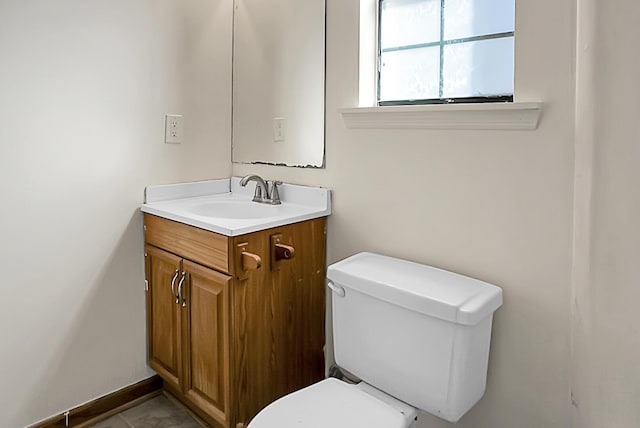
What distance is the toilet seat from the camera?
1.19 metres

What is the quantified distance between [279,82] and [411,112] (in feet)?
2.41

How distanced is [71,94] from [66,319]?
0.82 metres

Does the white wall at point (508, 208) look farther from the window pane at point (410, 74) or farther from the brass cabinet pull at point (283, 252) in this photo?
the brass cabinet pull at point (283, 252)

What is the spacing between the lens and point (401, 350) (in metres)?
1.33

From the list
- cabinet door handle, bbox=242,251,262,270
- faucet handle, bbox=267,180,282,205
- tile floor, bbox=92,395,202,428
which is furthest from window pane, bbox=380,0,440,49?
tile floor, bbox=92,395,202,428

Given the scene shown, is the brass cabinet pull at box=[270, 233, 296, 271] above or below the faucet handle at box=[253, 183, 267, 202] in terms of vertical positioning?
below

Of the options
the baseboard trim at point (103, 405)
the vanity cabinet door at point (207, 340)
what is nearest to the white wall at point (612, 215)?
the vanity cabinet door at point (207, 340)

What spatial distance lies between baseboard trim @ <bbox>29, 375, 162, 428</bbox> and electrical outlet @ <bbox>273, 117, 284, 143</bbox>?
1.16 meters

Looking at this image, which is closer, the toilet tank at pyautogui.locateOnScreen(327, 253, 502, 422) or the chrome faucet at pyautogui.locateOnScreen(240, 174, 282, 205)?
the toilet tank at pyautogui.locateOnScreen(327, 253, 502, 422)

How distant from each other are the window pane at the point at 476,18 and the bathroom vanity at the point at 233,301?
737 millimetres

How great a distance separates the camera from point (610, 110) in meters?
0.63

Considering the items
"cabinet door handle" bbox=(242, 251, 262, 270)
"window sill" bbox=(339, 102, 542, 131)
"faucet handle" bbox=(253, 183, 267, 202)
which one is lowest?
"cabinet door handle" bbox=(242, 251, 262, 270)

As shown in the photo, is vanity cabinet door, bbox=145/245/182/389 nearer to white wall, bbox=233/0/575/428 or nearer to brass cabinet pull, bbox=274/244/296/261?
brass cabinet pull, bbox=274/244/296/261

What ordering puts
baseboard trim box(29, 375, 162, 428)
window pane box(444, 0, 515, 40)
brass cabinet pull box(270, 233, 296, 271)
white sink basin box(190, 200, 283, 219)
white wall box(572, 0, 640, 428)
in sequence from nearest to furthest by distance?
white wall box(572, 0, 640, 428), window pane box(444, 0, 515, 40), brass cabinet pull box(270, 233, 296, 271), baseboard trim box(29, 375, 162, 428), white sink basin box(190, 200, 283, 219)
